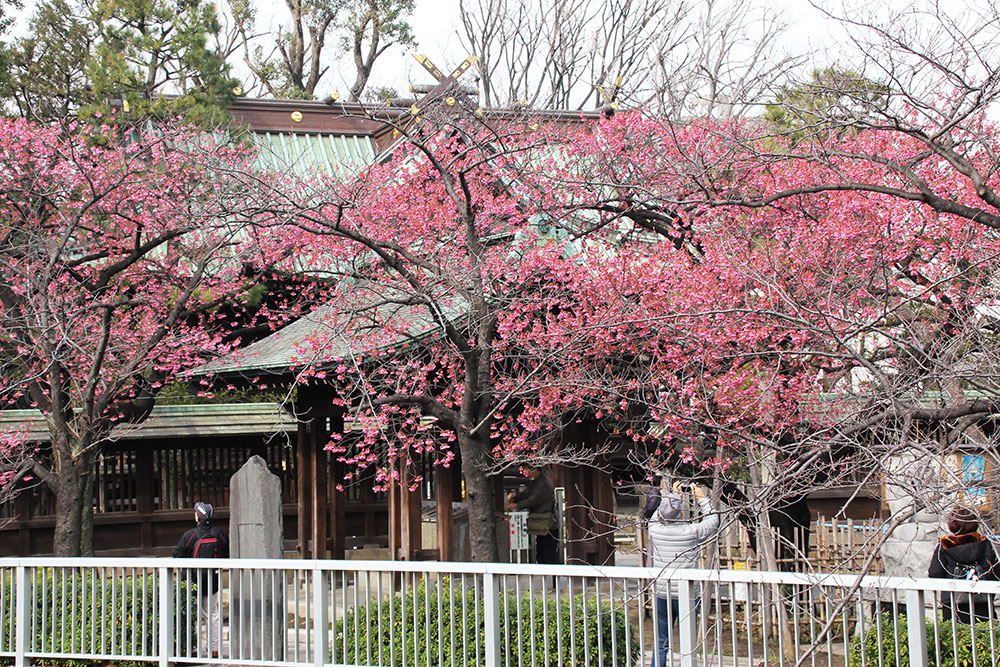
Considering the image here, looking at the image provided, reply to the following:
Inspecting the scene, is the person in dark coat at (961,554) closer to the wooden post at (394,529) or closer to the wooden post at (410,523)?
the wooden post at (410,523)

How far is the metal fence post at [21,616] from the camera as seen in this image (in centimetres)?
963

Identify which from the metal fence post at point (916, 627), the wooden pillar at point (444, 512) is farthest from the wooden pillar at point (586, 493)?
the metal fence post at point (916, 627)

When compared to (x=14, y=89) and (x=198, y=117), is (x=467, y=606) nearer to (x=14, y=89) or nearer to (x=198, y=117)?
(x=198, y=117)

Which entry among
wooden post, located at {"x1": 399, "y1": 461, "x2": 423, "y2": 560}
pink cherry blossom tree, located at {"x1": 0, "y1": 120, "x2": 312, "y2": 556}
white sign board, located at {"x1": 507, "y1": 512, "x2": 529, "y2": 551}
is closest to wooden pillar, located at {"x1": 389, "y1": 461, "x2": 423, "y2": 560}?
wooden post, located at {"x1": 399, "y1": 461, "x2": 423, "y2": 560}

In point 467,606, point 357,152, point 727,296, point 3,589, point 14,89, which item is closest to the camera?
point 467,606

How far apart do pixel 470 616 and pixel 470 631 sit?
0.13 meters

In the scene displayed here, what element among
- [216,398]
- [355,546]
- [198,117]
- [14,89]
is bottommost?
[355,546]

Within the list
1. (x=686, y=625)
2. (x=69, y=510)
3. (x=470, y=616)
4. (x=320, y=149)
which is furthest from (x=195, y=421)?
(x=686, y=625)

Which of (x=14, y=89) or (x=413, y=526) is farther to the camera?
(x=14, y=89)

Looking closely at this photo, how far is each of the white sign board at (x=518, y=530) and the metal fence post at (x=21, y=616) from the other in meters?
5.66

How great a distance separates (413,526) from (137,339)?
4.72 m

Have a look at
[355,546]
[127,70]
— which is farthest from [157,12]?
[355,546]

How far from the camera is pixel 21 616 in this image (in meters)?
9.64

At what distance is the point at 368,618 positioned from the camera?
332 inches
